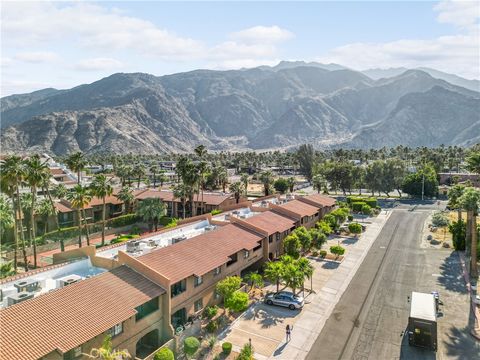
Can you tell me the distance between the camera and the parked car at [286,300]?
38.7m

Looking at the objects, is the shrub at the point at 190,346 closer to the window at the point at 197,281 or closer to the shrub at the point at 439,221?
the window at the point at 197,281

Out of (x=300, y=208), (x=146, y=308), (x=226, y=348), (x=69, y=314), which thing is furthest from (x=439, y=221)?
(x=69, y=314)

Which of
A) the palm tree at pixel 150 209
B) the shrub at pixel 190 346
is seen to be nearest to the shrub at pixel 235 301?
the shrub at pixel 190 346

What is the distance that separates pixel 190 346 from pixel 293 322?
37.5 ft

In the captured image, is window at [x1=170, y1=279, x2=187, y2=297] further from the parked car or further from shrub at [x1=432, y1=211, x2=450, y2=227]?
shrub at [x1=432, y1=211, x2=450, y2=227]

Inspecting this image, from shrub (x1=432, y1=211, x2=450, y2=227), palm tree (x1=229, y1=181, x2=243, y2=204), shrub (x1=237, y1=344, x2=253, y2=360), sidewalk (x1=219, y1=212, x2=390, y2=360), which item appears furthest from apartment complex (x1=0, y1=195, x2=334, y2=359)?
shrub (x1=432, y1=211, x2=450, y2=227)

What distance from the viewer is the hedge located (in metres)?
74.1

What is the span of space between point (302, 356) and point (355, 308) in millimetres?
11394

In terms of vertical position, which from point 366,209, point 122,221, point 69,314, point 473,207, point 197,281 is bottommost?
point 366,209

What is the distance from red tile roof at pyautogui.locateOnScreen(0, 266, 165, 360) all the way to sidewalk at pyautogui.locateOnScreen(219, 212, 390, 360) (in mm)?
9361

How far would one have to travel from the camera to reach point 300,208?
6469cm

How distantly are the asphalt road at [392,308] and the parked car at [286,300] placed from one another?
3.61 meters

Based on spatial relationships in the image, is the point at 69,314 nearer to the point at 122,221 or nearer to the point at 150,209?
the point at 150,209

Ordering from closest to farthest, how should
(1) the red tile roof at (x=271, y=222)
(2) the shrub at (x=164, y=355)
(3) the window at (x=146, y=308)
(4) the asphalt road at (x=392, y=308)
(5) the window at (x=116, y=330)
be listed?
(5) the window at (x=116, y=330) → (2) the shrub at (x=164, y=355) → (3) the window at (x=146, y=308) → (4) the asphalt road at (x=392, y=308) → (1) the red tile roof at (x=271, y=222)
